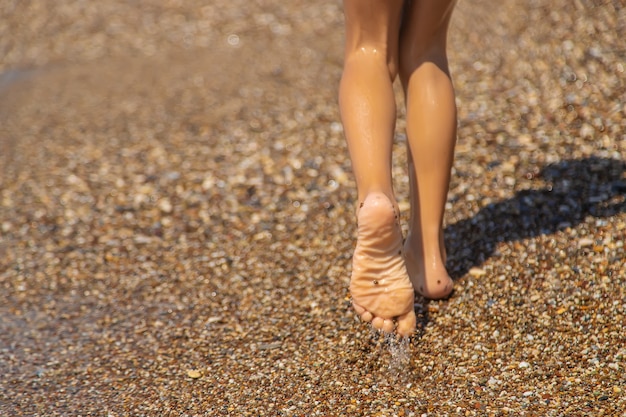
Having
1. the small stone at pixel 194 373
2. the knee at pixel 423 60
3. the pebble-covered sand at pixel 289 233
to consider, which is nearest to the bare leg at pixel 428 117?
the knee at pixel 423 60

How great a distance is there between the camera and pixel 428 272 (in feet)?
9.87

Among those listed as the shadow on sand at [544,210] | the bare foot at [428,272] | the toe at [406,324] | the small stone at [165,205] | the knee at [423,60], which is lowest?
the small stone at [165,205]

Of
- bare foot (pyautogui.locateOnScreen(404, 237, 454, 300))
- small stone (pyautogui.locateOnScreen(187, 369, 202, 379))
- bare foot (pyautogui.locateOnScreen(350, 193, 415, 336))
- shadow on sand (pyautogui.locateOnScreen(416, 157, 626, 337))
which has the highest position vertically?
bare foot (pyautogui.locateOnScreen(350, 193, 415, 336))

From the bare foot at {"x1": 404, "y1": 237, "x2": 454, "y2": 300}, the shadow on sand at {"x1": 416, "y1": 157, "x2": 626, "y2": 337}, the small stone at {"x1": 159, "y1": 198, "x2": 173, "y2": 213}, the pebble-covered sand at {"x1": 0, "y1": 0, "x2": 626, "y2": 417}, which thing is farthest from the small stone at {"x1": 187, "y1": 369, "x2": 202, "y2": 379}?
the small stone at {"x1": 159, "y1": 198, "x2": 173, "y2": 213}

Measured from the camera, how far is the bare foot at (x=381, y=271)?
8.13 feet

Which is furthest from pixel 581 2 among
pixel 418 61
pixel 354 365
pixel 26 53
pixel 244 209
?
pixel 26 53

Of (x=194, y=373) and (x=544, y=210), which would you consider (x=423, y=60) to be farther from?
(x=194, y=373)

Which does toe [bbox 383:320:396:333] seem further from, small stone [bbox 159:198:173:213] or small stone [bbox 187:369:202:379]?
small stone [bbox 159:198:173:213]

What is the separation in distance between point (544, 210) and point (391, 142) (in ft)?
4.05

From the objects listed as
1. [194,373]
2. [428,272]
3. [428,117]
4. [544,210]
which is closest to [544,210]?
[544,210]

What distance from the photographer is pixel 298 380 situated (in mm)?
2818

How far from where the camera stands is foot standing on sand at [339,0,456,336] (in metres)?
2.55

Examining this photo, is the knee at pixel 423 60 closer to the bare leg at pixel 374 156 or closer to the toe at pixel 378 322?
the bare leg at pixel 374 156

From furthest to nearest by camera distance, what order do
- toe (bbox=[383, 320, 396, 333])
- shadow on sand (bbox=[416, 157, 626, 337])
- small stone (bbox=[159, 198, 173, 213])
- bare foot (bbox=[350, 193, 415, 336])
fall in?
small stone (bbox=[159, 198, 173, 213])
shadow on sand (bbox=[416, 157, 626, 337])
toe (bbox=[383, 320, 396, 333])
bare foot (bbox=[350, 193, 415, 336])
